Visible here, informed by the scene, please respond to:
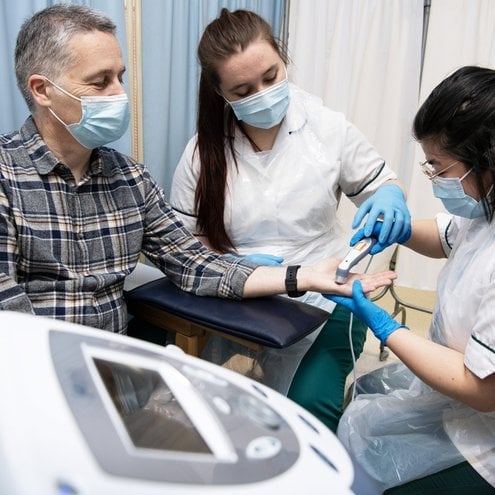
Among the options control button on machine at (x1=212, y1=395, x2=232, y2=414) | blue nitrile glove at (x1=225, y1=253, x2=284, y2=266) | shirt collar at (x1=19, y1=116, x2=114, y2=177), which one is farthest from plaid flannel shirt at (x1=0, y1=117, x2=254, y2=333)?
control button on machine at (x1=212, y1=395, x2=232, y2=414)

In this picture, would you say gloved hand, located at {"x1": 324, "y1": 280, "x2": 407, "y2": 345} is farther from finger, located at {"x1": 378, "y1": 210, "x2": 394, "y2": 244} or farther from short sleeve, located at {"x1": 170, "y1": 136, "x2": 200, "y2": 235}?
short sleeve, located at {"x1": 170, "y1": 136, "x2": 200, "y2": 235}

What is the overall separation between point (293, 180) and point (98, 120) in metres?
0.73

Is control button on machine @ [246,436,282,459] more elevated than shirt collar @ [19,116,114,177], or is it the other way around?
shirt collar @ [19,116,114,177]

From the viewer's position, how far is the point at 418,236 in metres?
1.44

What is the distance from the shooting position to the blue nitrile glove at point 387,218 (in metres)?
1.35

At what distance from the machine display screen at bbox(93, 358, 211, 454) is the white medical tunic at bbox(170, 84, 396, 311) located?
113 centimetres

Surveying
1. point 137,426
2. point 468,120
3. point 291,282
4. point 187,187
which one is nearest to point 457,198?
point 468,120

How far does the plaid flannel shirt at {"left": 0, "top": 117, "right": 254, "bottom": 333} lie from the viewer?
1152 mm

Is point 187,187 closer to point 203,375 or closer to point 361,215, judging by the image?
point 361,215

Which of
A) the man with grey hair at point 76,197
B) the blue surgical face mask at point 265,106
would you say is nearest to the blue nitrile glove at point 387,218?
the man with grey hair at point 76,197

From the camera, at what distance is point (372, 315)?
1.14m

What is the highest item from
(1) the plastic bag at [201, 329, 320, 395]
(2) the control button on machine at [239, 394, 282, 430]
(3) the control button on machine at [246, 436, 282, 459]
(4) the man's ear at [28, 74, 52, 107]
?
(4) the man's ear at [28, 74, 52, 107]

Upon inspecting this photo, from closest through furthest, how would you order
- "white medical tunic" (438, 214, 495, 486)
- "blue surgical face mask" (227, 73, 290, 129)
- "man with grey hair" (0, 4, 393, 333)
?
1. "white medical tunic" (438, 214, 495, 486)
2. "man with grey hair" (0, 4, 393, 333)
3. "blue surgical face mask" (227, 73, 290, 129)

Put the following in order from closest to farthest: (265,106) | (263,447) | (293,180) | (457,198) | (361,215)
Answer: (263,447) < (457,198) < (361,215) < (265,106) < (293,180)
